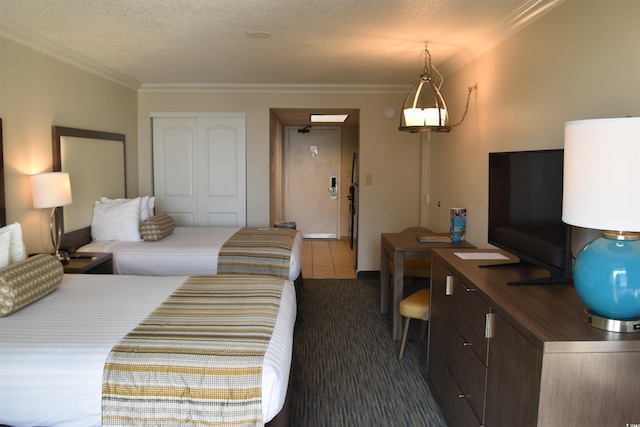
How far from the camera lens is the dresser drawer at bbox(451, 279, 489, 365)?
1.91 m

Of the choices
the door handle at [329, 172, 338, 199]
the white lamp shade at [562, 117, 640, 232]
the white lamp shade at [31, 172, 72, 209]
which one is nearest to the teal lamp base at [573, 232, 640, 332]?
the white lamp shade at [562, 117, 640, 232]

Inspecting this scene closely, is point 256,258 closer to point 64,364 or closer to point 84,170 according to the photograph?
point 84,170

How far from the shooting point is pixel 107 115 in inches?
176

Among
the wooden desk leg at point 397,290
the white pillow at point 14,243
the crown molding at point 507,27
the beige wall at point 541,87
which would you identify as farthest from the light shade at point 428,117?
the white pillow at point 14,243

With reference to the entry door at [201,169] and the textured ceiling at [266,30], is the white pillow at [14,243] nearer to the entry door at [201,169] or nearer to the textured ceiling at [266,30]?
the textured ceiling at [266,30]

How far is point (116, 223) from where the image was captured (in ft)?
13.1

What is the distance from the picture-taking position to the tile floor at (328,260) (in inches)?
225

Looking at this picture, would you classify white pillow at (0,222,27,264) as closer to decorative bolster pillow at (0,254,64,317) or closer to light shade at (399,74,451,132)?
decorative bolster pillow at (0,254,64,317)

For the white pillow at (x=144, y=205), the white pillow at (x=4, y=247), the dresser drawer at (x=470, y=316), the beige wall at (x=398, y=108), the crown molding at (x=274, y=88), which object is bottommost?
the dresser drawer at (x=470, y=316)

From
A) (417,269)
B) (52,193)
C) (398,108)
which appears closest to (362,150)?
(398,108)

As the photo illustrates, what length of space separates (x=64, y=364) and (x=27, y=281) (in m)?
0.74

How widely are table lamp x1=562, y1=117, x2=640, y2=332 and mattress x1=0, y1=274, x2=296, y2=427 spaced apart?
44.9 inches

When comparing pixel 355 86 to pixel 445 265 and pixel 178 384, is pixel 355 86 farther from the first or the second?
pixel 178 384

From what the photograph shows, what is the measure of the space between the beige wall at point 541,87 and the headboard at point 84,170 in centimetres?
324
